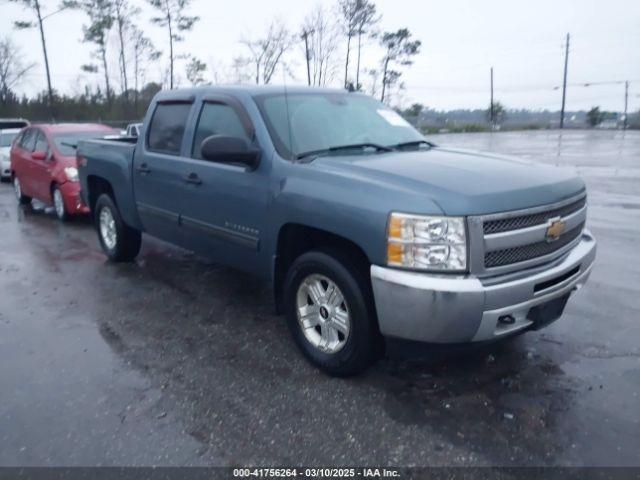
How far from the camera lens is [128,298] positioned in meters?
5.48

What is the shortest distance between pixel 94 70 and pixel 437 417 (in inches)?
1464

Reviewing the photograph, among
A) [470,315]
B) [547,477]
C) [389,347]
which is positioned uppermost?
[470,315]

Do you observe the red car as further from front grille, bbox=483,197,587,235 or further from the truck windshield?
front grille, bbox=483,197,587,235

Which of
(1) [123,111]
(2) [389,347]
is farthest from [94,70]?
(2) [389,347]

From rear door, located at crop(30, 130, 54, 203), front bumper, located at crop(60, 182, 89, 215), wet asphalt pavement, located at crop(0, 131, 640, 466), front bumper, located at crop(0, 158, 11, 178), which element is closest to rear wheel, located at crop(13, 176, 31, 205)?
rear door, located at crop(30, 130, 54, 203)

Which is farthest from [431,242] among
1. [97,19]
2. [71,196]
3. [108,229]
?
[97,19]

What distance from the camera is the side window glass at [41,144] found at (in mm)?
9859

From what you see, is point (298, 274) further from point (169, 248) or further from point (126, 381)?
point (169, 248)

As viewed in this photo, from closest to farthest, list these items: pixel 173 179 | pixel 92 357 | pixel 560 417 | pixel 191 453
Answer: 1. pixel 191 453
2. pixel 560 417
3. pixel 92 357
4. pixel 173 179

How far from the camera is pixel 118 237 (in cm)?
646

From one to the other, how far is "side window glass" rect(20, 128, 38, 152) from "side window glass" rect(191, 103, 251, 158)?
23.1 feet

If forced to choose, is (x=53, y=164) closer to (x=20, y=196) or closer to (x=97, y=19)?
(x=20, y=196)

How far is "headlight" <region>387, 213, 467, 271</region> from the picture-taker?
310cm

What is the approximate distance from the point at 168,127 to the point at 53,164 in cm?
500
